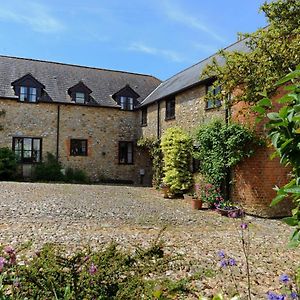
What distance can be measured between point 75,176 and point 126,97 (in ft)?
22.0

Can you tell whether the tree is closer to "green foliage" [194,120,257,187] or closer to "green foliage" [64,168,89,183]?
"green foliage" [194,120,257,187]

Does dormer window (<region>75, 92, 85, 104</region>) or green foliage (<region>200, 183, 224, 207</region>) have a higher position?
dormer window (<region>75, 92, 85, 104</region>)

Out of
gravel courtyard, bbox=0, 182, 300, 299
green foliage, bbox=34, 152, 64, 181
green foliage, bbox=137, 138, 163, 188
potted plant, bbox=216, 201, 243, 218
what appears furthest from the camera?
green foliage, bbox=34, 152, 64, 181

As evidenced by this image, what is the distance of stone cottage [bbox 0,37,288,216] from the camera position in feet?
61.7

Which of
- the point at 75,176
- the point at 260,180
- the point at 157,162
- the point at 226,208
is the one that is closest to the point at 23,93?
the point at 75,176

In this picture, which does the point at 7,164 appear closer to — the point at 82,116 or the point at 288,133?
the point at 82,116

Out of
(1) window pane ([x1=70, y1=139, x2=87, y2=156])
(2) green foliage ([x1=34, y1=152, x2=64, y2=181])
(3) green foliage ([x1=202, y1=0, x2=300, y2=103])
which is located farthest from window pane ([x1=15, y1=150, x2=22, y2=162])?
(3) green foliage ([x1=202, y1=0, x2=300, y2=103])

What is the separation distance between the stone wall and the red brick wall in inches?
407

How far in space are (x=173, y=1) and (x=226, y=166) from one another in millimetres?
6094

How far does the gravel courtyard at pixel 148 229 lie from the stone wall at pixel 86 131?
7.80 m

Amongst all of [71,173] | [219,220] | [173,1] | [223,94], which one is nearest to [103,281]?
[173,1]

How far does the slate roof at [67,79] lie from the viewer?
19984mm

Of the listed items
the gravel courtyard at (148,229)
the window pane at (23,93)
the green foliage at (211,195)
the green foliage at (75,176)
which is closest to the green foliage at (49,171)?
the green foliage at (75,176)

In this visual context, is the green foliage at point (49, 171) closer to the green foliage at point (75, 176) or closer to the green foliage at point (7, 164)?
the green foliage at point (75, 176)
